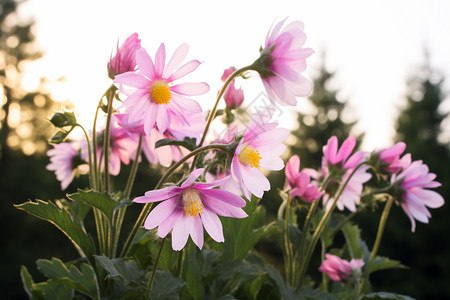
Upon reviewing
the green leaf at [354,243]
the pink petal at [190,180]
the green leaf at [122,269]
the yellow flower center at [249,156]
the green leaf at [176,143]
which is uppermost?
the green leaf at [176,143]

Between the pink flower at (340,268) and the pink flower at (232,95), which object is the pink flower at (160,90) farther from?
the pink flower at (340,268)

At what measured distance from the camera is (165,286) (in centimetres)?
82

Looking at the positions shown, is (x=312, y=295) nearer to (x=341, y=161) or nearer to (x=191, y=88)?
(x=341, y=161)

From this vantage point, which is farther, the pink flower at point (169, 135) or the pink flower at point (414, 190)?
the pink flower at point (414, 190)

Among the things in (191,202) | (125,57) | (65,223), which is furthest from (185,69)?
(65,223)

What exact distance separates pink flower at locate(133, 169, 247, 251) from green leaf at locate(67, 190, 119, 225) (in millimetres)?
104

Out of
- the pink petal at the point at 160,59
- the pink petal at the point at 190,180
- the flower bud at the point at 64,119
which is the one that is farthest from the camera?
the flower bud at the point at 64,119

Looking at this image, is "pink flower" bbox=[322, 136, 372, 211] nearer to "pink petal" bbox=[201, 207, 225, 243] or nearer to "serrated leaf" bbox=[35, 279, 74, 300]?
"pink petal" bbox=[201, 207, 225, 243]

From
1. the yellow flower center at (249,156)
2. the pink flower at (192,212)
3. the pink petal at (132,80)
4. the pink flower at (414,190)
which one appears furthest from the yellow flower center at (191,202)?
the pink flower at (414,190)

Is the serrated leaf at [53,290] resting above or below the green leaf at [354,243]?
below

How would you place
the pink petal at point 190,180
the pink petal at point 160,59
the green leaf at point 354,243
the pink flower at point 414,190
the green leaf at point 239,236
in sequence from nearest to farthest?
the pink petal at point 190,180
the pink petal at point 160,59
the green leaf at point 239,236
the pink flower at point 414,190
the green leaf at point 354,243

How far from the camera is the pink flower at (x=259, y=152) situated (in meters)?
0.78

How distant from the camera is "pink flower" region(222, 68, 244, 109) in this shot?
1.07 meters

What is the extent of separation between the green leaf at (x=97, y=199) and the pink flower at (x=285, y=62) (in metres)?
0.37
